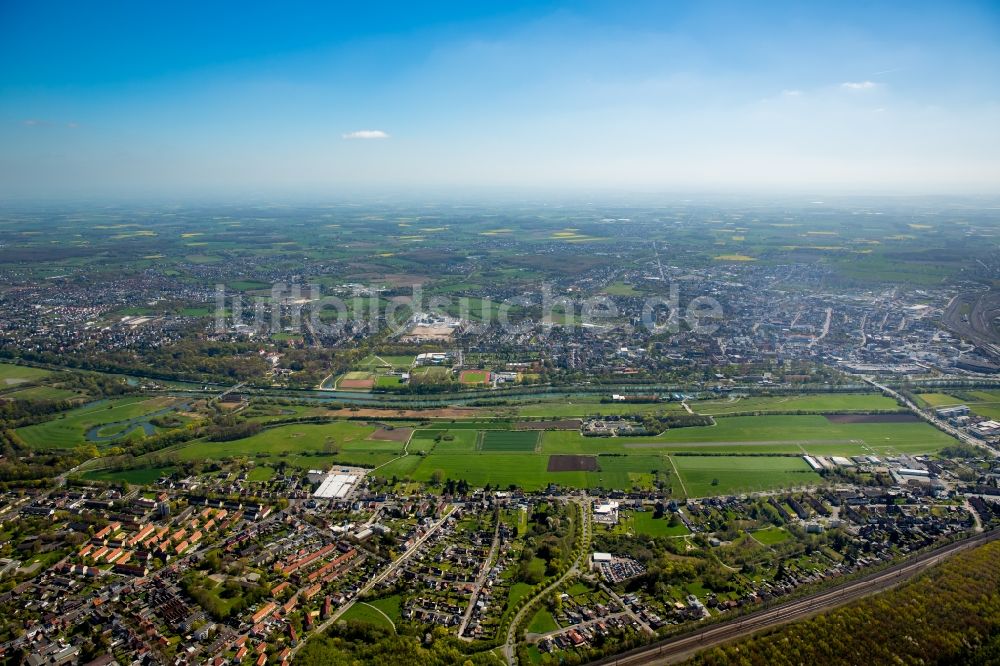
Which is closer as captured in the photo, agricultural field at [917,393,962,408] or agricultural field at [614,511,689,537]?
agricultural field at [614,511,689,537]

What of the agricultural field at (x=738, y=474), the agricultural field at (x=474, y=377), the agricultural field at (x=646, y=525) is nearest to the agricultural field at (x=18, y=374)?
the agricultural field at (x=474, y=377)

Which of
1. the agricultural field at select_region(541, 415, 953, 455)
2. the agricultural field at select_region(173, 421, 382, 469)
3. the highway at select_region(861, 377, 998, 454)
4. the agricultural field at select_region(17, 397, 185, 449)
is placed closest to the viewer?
the highway at select_region(861, 377, 998, 454)

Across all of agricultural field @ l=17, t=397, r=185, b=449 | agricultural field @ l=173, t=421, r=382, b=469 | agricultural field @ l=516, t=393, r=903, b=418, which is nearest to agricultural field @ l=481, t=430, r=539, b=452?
agricultural field @ l=516, t=393, r=903, b=418

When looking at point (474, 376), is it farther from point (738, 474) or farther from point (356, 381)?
point (738, 474)

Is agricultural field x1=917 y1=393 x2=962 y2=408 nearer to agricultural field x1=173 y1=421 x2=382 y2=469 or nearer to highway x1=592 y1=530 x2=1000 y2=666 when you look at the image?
highway x1=592 y1=530 x2=1000 y2=666

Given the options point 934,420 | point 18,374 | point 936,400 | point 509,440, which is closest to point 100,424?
point 18,374

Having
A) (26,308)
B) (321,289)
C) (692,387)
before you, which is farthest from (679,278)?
(26,308)
